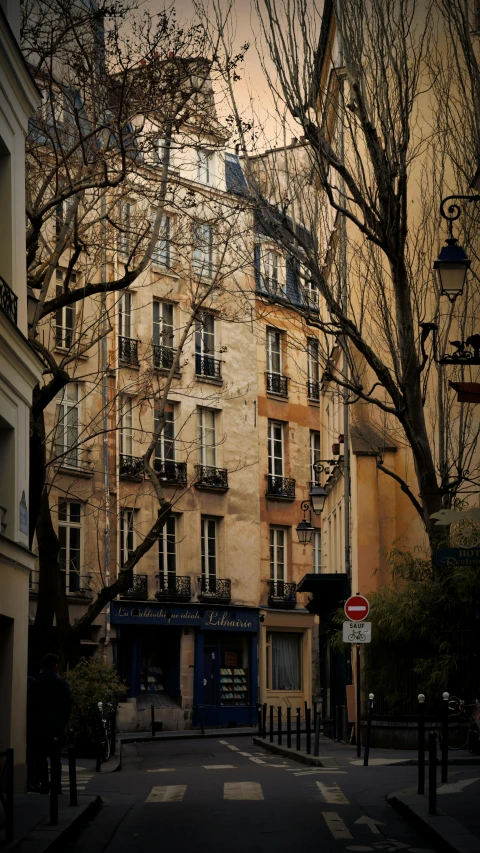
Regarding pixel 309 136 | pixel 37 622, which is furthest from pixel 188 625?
pixel 309 136

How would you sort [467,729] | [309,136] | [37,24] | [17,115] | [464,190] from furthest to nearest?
[464,190], [467,729], [309,136], [37,24], [17,115]

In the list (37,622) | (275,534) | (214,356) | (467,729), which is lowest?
(467,729)

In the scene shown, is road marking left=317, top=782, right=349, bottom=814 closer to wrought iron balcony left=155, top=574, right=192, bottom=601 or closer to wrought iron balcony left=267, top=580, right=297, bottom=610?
wrought iron balcony left=155, top=574, right=192, bottom=601

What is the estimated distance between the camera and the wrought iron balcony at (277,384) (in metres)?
47.6

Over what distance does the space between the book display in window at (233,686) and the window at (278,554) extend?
3775mm

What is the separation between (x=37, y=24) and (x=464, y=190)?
1018cm

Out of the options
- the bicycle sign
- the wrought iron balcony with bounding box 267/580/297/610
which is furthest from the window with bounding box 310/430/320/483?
the bicycle sign

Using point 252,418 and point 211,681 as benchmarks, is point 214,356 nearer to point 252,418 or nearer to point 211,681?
point 252,418

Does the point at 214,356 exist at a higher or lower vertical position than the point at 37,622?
higher

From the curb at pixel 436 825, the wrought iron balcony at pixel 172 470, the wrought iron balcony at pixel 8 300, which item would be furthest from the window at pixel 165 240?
the curb at pixel 436 825

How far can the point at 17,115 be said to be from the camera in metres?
16.7

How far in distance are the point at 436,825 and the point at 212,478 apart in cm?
3341

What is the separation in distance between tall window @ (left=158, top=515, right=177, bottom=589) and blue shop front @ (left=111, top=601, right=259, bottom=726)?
34.4 inches

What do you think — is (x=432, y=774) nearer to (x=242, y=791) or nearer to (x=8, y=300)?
(x=242, y=791)
